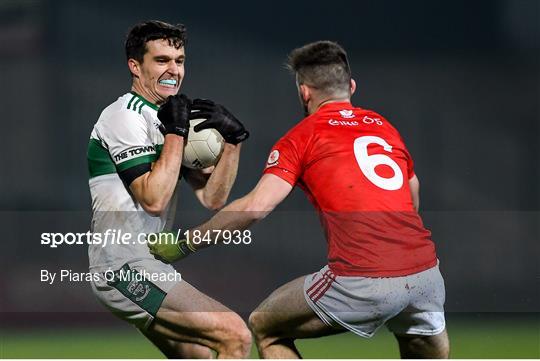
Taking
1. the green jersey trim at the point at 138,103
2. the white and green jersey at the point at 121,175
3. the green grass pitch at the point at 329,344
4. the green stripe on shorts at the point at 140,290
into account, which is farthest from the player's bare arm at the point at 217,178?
the green grass pitch at the point at 329,344

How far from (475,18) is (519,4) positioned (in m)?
0.29

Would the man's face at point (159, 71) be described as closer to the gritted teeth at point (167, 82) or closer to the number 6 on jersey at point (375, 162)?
the gritted teeth at point (167, 82)

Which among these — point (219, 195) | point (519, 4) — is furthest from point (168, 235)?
point (519, 4)

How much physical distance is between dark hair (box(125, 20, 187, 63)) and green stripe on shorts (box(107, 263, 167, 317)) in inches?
44.1

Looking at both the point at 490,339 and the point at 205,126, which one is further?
the point at 490,339

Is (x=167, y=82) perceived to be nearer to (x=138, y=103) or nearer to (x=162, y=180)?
(x=138, y=103)

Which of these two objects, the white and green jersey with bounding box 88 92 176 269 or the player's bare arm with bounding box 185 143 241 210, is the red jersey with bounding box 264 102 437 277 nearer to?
the player's bare arm with bounding box 185 143 241 210

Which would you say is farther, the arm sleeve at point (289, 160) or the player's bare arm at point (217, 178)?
the player's bare arm at point (217, 178)

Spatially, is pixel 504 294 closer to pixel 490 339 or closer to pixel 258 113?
pixel 490 339

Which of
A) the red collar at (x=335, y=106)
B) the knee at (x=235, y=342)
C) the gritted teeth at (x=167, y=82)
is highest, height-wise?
the gritted teeth at (x=167, y=82)

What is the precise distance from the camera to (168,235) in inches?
196

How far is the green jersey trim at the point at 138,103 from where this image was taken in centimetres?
498

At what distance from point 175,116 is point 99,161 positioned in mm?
436

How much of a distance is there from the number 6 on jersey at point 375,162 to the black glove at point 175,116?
2.66 feet
